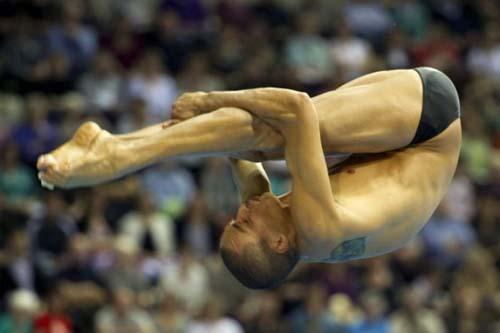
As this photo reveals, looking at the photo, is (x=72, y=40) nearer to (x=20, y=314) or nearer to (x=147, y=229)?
(x=147, y=229)

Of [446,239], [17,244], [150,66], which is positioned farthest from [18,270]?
[446,239]

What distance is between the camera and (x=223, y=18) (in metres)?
14.4

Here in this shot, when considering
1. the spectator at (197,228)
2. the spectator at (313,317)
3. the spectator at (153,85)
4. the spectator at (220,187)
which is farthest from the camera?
the spectator at (153,85)

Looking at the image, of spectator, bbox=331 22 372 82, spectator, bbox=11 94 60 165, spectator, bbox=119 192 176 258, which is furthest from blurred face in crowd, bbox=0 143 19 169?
spectator, bbox=331 22 372 82

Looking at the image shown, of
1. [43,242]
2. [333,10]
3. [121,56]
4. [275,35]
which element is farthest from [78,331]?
[333,10]

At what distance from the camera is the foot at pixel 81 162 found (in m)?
5.66

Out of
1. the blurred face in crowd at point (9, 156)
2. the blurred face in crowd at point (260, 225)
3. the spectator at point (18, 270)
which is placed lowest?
the spectator at point (18, 270)

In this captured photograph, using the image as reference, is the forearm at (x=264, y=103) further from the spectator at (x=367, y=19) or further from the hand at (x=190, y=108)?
the spectator at (x=367, y=19)

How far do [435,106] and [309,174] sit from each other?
861mm

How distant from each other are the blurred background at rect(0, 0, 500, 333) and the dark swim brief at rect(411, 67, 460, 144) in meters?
4.94

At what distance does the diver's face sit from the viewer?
588cm

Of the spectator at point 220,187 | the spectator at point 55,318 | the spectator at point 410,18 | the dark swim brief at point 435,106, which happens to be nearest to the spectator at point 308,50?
the spectator at point 410,18

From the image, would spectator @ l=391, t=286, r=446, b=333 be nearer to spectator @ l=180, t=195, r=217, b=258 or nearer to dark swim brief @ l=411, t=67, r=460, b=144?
spectator @ l=180, t=195, r=217, b=258

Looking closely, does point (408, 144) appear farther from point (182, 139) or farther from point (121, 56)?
point (121, 56)
